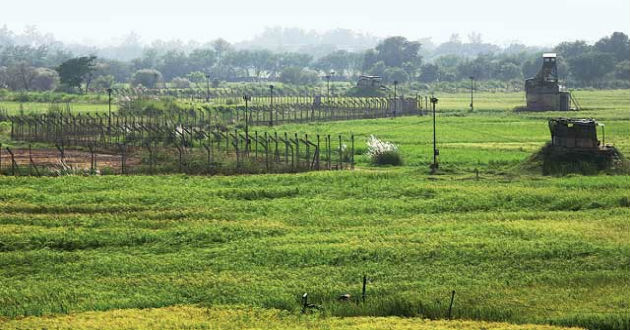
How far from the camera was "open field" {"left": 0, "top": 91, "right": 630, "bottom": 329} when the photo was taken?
2709 centimetres

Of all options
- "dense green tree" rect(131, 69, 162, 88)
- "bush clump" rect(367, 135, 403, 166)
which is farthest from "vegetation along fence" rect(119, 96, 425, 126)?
"dense green tree" rect(131, 69, 162, 88)

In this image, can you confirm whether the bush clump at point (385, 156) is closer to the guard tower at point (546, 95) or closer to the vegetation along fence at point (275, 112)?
the vegetation along fence at point (275, 112)

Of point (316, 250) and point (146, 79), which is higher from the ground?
point (146, 79)

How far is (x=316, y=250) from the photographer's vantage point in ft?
106

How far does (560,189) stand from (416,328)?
64.4 feet

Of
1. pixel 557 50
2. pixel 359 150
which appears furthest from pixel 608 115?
pixel 557 50

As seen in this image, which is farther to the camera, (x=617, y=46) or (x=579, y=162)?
(x=617, y=46)

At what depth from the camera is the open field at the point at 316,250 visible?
2709cm

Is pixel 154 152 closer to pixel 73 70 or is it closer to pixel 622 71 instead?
pixel 73 70

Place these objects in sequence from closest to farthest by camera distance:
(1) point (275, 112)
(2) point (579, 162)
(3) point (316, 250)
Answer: (3) point (316, 250)
(2) point (579, 162)
(1) point (275, 112)

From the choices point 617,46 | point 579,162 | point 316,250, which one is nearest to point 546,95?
point 579,162

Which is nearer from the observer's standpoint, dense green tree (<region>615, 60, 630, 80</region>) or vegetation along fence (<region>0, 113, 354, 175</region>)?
vegetation along fence (<region>0, 113, 354, 175</region>)

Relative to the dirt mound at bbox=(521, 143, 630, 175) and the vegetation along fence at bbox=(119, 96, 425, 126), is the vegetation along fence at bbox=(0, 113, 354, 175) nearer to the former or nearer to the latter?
the dirt mound at bbox=(521, 143, 630, 175)

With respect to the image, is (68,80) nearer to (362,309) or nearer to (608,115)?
(608,115)
